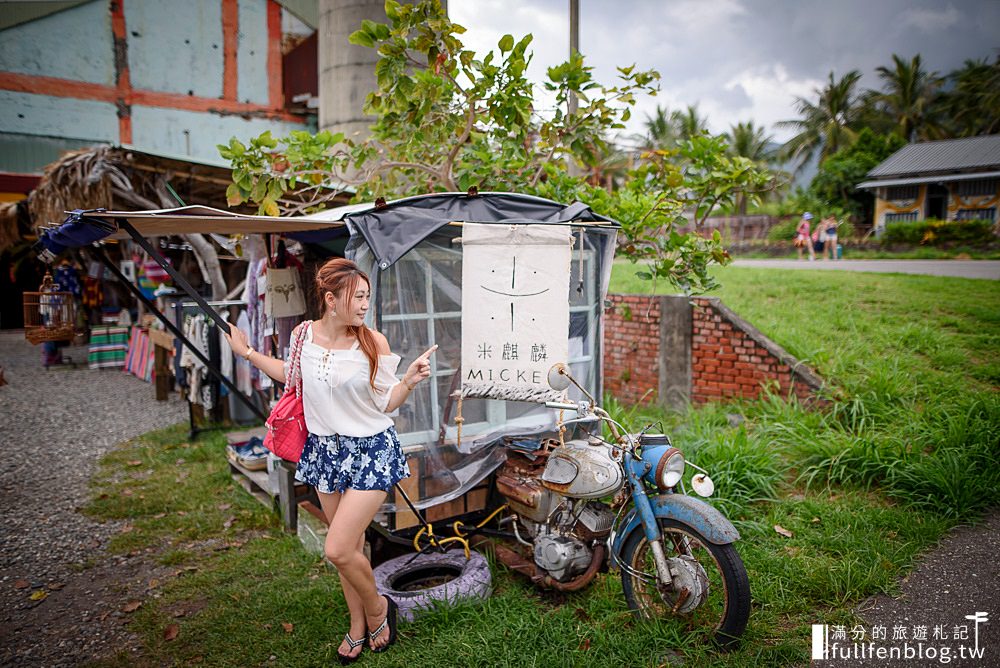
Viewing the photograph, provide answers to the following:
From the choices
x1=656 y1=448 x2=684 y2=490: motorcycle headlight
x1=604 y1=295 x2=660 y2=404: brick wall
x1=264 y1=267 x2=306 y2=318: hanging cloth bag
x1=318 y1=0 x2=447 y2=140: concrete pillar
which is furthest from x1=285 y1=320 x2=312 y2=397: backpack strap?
x1=318 y1=0 x2=447 y2=140: concrete pillar

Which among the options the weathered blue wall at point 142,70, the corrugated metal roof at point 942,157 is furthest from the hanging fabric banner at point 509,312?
the corrugated metal roof at point 942,157

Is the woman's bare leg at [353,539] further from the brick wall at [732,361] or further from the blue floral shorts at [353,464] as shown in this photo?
the brick wall at [732,361]

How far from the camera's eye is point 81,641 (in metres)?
3.41

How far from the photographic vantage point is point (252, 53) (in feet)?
46.5

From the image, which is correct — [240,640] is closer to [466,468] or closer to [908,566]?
[466,468]

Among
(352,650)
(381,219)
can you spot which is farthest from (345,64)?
(352,650)

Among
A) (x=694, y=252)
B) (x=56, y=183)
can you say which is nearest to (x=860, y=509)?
(x=694, y=252)

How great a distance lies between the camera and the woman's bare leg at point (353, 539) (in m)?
2.90

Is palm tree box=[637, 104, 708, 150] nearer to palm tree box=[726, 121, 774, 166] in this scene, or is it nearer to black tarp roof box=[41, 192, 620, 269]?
palm tree box=[726, 121, 774, 166]

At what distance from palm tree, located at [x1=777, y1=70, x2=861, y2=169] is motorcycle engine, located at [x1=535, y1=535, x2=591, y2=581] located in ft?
127

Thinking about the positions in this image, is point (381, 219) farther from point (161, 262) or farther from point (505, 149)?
point (505, 149)

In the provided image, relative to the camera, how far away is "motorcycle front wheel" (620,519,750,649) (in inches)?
115

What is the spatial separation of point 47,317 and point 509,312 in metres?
4.48

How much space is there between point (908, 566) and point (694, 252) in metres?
2.55
